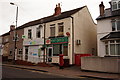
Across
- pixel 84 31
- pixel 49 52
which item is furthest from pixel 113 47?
pixel 49 52

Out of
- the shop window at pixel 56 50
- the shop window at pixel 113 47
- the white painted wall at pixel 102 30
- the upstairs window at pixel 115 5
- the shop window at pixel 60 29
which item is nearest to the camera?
the shop window at pixel 113 47

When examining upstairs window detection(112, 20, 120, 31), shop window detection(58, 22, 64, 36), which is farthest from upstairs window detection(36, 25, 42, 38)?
upstairs window detection(112, 20, 120, 31)

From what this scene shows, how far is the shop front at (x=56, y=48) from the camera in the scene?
770 inches

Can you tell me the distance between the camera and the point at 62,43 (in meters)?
19.8

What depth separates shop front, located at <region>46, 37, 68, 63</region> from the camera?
19.6 m

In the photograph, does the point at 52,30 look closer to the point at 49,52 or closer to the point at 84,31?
the point at 49,52

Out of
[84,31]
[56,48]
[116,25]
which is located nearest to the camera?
[116,25]

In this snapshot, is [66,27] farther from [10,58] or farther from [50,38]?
[10,58]

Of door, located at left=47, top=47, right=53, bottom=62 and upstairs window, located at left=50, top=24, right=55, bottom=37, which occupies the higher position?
upstairs window, located at left=50, top=24, right=55, bottom=37

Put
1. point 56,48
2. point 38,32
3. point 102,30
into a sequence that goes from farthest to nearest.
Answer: point 38,32 → point 56,48 → point 102,30

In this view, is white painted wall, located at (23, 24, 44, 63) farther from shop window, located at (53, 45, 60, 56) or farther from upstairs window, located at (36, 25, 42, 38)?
shop window, located at (53, 45, 60, 56)

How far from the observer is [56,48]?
20.6 meters

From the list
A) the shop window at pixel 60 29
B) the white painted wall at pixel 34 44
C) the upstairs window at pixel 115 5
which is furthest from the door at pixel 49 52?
the upstairs window at pixel 115 5

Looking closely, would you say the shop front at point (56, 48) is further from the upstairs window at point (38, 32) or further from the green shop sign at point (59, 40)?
the upstairs window at point (38, 32)
